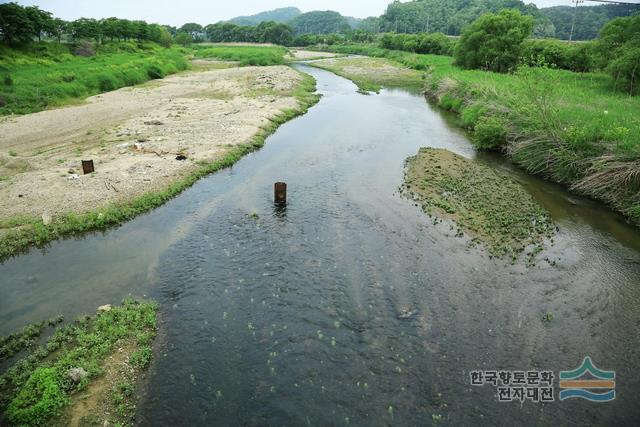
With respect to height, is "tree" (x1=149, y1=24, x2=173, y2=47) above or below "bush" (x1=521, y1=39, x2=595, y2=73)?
above

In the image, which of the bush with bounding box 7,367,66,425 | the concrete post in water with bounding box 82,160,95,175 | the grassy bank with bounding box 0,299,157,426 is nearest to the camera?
the bush with bounding box 7,367,66,425

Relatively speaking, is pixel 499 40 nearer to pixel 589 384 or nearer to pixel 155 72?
pixel 155 72

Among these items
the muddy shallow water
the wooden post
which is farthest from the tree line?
the wooden post

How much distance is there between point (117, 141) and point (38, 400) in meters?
25.2

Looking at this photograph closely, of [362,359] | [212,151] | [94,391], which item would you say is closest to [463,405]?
[362,359]

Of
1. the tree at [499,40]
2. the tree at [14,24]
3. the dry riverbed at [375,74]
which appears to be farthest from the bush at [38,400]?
the tree at [499,40]

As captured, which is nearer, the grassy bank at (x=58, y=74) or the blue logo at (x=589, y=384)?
the blue logo at (x=589, y=384)

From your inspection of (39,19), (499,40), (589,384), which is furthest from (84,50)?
(589,384)

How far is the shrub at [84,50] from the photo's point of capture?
7588cm

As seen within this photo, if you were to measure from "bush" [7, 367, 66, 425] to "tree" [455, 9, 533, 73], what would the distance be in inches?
2802

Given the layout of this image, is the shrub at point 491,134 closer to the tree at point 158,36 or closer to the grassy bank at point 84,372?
the grassy bank at point 84,372

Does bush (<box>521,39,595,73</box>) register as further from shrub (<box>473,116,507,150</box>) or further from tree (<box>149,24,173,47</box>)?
tree (<box>149,24,173,47</box>)

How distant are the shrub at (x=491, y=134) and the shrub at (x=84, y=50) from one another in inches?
3031

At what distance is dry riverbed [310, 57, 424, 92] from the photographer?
74.4 m
